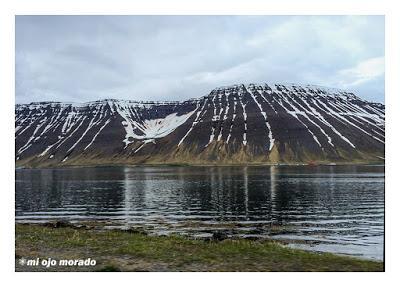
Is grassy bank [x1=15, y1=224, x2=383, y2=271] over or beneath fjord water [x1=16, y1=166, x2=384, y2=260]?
over

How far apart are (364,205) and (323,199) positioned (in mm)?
9227

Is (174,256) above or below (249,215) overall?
above

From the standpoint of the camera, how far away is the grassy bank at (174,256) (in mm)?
21016

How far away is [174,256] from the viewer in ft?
78.1

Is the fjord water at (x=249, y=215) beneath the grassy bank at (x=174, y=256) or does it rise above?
beneath

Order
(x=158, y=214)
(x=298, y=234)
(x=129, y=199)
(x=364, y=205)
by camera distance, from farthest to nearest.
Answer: (x=129, y=199) → (x=364, y=205) → (x=158, y=214) → (x=298, y=234)

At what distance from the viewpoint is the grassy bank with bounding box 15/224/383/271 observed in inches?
827

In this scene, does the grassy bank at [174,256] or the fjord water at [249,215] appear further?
the fjord water at [249,215]

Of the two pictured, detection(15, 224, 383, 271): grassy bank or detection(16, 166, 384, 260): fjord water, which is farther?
detection(16, 166, 384, 260): fjord water

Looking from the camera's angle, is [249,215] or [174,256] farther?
[249,215]

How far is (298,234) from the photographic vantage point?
1487 inches

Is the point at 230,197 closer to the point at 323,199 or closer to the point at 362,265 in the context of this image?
the point at 323,199
